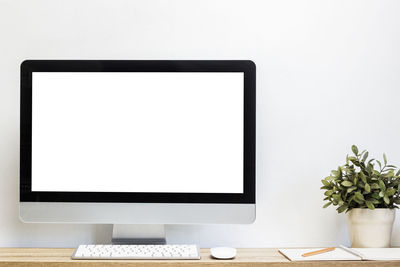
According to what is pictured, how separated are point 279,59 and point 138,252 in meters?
0.82

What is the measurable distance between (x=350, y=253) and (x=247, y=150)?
1.34ft

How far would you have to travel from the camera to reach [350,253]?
4.08ft

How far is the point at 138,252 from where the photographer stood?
1205mm

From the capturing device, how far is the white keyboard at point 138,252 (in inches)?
46.3

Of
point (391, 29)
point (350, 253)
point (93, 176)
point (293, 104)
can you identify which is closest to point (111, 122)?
point (93, 176)

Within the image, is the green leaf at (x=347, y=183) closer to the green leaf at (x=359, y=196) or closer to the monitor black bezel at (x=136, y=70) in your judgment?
the green leaf at (x=359, y=196)

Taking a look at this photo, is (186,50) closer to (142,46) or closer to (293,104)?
(142,46)

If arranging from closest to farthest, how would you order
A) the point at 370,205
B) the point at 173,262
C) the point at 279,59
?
the point at 173,262, the point at 370,205, the point at 279,59

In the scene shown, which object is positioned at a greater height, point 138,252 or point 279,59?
point 279,59

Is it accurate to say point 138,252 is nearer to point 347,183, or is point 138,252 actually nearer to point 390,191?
point 347,183

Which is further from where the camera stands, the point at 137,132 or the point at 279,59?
the point at 279,59

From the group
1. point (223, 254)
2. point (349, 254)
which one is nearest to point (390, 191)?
point (349, 254)

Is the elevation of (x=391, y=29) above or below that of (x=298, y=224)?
above

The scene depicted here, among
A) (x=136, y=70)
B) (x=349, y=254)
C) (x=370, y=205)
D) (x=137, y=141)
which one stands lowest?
(x=349, y=254)
